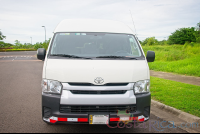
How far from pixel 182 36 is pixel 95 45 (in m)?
54.6

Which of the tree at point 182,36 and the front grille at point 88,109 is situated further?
the tree at point 182,36

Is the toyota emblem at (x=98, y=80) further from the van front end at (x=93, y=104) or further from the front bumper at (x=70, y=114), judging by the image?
the front bumper at (x=70, y=114)

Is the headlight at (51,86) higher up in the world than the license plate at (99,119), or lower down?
higher up

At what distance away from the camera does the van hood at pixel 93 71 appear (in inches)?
126

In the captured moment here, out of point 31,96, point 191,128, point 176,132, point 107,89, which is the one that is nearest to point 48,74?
point 107,89

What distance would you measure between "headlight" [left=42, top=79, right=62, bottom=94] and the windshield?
0.68 m

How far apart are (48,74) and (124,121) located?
1506 millimetres

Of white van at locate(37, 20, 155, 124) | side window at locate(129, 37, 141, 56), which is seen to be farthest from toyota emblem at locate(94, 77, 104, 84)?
side window at locate(129, 37, 141, 56)

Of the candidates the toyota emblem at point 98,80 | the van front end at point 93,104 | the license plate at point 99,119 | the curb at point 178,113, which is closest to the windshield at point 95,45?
the toyota emblem at point 98,80

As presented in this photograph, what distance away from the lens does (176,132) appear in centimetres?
380

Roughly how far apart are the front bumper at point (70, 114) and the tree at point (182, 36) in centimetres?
5303

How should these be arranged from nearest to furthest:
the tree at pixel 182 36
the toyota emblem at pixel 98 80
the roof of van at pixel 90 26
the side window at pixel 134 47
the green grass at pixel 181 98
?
the toyota emblem at pixel 98 80
the side window at pixel 134 47
the roof of van at pixel 90 26
the green grass at pixel 181 98
the tree at pixel 182 36

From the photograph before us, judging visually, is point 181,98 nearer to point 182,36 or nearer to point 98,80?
point 98,80

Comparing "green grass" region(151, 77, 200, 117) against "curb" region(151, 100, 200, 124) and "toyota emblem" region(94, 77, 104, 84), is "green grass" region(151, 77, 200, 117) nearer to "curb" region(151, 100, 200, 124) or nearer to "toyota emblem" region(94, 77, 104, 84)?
"curb" region(151, 100, 200, 124)
